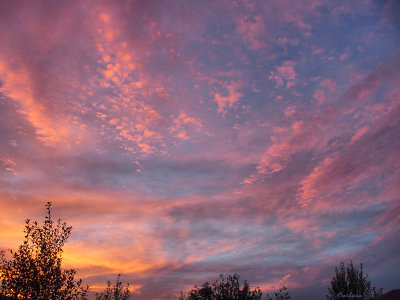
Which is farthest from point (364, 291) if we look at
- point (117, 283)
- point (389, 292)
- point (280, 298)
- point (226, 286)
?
point (389, 292)

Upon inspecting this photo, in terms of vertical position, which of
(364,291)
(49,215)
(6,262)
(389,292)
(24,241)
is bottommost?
(389,292)

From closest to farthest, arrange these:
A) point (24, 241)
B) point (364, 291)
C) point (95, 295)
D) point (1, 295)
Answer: point (1, 295) → point (24, 241) → point (364, 291) → point (95, 295)

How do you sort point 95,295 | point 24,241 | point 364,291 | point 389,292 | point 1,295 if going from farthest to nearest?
point 389,292, point 95,295, point 364,291, point 24,241, point 1,295

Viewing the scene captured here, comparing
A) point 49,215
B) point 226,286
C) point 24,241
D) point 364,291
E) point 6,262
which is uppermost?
point 49,215

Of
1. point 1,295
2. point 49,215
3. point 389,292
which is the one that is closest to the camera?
point 1,295

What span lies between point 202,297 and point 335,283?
23.3 m

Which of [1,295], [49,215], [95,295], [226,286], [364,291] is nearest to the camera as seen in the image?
[1,295]

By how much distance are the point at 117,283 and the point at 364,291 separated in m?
43.2

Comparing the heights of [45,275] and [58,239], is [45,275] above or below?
below

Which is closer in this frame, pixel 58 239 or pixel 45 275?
pixel 45 275

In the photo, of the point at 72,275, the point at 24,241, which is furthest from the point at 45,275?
the point at 24,241

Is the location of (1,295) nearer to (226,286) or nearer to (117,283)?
(117,283)

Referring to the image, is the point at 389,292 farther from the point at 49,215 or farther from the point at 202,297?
the point at 49,215

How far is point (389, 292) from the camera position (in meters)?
90.4
